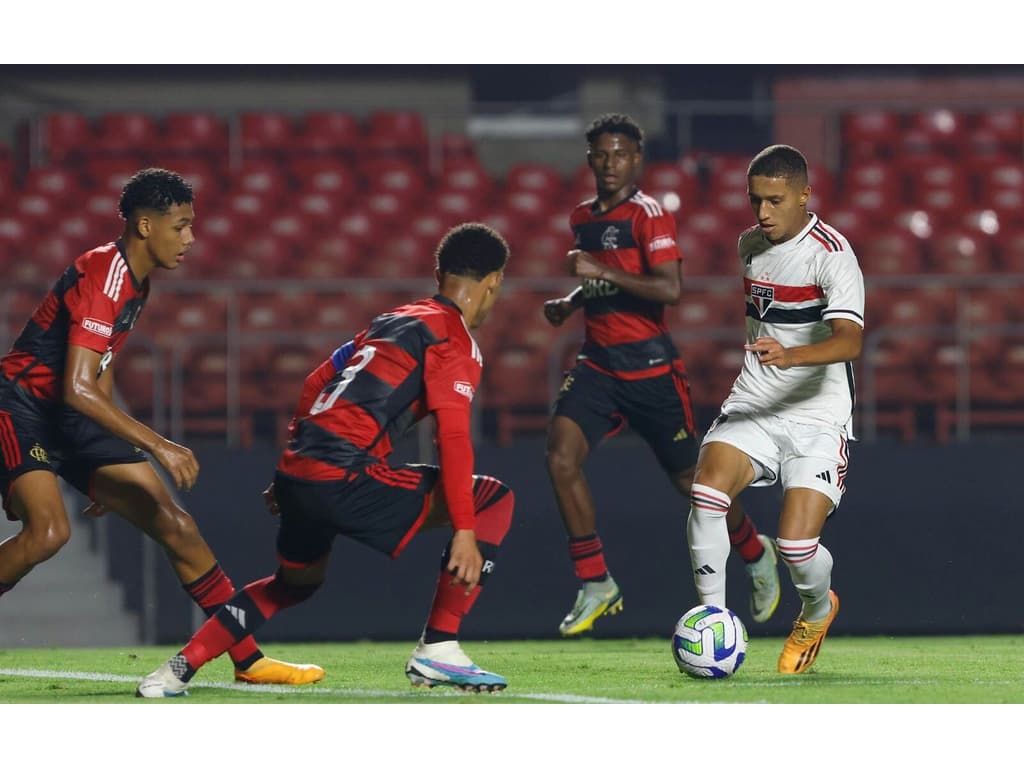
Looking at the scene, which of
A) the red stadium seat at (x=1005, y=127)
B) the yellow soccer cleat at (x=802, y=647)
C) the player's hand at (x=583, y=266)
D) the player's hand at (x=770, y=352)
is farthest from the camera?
the red stadium seat at (x=1005, y=127)

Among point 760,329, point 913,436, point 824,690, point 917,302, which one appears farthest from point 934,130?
point 824,690

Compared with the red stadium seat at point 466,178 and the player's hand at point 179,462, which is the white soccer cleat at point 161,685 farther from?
the red stadium seat at point 466,178

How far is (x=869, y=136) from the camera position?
588 inches

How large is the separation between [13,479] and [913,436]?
6.91 m

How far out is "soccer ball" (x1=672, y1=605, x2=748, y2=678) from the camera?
595cm

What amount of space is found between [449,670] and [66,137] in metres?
10.6

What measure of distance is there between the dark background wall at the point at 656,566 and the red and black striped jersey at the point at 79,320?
3365 mm

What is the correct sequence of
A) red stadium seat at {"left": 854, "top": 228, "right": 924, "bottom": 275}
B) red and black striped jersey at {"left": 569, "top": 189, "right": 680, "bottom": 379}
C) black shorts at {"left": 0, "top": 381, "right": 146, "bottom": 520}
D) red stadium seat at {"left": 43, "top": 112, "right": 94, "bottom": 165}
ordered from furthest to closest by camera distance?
red stadium seat at {"left": 43, "top": 112, "right": 94, "bottom": 165}, red stadium seat at {"left": 854, "top": 228, "right": 924, "bottom": 275}, red and black striped jersey at {"left": 569, "top": 189, "right": 680, "bottom": 379}, black shorts at {"left": 0, "top": 381, "right": 146, "bottom": 520}

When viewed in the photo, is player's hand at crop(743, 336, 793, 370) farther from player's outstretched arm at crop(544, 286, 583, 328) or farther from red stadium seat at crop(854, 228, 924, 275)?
red stadium seat at crop(854, 228, 924, 275)

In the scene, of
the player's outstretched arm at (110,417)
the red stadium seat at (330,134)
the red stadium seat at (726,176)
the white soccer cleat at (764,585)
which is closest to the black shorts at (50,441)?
the player's outstretched arm at (110,417)

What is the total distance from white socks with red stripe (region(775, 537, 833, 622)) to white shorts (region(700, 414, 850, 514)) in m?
0.22

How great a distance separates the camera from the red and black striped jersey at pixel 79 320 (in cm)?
577

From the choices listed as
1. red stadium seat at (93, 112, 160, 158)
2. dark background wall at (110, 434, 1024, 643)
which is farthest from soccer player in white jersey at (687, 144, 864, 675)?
red stadium seat at (93, 112, 160, 158)

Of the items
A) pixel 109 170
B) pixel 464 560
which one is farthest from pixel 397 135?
pixel 464 560
